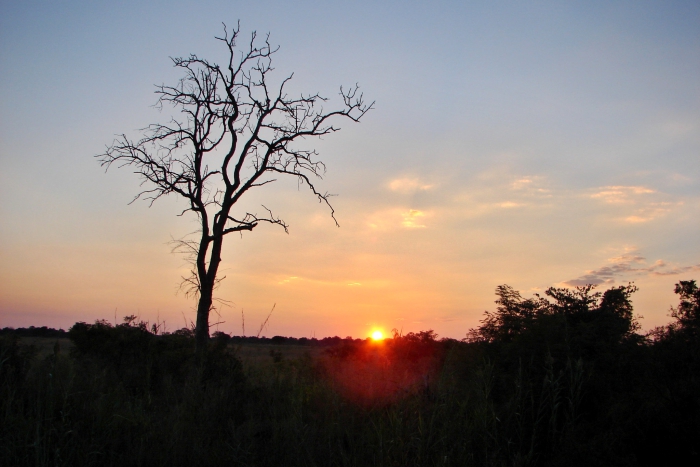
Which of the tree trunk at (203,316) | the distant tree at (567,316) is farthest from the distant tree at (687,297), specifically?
the tree trunk at (203,316)

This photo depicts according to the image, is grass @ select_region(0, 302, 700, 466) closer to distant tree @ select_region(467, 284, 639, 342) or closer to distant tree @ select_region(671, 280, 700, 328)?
distant tree @ select_region(467, 284, 639, 342)

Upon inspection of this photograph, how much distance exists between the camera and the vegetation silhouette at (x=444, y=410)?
4984mm

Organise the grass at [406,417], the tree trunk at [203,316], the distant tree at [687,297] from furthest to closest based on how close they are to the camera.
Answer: the tree trunk at [203,316] < the distant tree at [687,297] < the grass at [406,417]

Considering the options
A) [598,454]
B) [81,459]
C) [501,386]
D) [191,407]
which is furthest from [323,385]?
[598,454]

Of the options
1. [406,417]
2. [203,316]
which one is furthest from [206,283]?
[406,417]

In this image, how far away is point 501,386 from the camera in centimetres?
650

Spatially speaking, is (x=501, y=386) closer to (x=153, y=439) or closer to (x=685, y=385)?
(x=685, y=385)

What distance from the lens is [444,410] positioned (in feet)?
18.6

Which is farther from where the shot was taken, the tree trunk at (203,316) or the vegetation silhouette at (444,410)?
the tree trunk at (203,316)

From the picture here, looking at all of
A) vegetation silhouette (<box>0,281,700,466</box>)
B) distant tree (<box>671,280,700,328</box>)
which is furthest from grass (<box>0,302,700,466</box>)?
distant tree (<box>671,280,700,328</box>)

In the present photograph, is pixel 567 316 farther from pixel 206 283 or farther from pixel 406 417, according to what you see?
pixel 206 283

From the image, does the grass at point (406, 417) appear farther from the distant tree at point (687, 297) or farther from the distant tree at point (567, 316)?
the distant tree at point (687, 297)

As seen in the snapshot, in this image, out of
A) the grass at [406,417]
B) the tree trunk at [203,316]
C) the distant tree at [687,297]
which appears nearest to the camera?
the grass at [406,417]

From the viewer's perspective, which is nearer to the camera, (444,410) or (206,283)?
(444,410)
